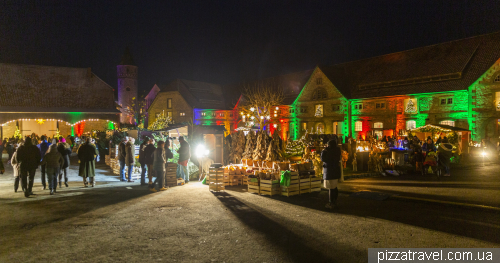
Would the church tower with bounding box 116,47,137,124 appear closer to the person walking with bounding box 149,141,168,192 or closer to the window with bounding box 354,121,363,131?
the window with bounding box 354,121,363,131

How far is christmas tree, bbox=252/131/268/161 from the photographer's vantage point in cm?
1282

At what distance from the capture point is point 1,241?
502 centimetres

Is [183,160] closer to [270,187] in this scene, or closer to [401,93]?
[270,187]

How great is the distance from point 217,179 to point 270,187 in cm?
206

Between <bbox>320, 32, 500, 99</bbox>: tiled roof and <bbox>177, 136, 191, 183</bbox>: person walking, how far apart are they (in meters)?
23.1

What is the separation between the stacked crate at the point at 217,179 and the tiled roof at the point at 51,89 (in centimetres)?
3002

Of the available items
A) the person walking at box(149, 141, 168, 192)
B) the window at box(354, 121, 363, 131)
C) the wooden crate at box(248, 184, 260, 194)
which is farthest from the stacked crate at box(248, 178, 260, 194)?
the window at box(354, 121, 363, 131)

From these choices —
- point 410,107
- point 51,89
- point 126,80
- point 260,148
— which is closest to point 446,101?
point 410,107

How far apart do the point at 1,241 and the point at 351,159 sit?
14.0 meters

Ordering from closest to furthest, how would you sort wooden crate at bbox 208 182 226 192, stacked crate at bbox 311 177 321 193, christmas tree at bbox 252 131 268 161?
stacked crate at bbox 311 177 321 193 → wooden crate at bbox 208 182 226 192 → christmas tree at bbox 252 131 268 161

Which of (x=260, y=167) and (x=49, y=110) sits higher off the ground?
(x=49, y=110)

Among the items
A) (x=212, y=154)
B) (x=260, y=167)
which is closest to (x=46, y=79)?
(x=212, y=154)

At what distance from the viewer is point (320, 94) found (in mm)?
32906

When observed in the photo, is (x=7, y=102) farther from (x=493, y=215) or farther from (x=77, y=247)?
(x=493, y=215)
